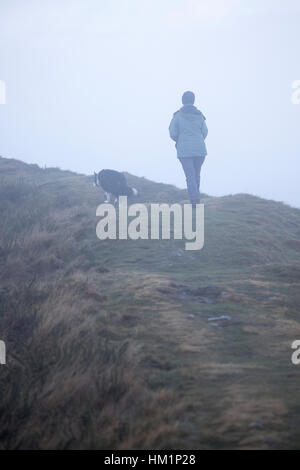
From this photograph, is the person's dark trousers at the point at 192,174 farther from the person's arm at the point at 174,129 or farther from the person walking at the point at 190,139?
the person's arm at the point at 174,129

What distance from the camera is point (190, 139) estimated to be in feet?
38.1

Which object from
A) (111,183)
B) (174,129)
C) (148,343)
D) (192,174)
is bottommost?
(148,343)

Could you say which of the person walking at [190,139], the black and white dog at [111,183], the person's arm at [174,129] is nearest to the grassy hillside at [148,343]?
the person walking at [190,139]

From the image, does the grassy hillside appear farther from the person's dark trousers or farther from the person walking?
the person walking

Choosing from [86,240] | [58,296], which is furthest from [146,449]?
[86,240]

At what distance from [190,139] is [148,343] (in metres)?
8.08

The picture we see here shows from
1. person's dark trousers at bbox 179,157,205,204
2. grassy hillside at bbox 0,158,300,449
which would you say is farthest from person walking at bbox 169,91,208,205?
grassy hillside at bbox 0,158,300,449

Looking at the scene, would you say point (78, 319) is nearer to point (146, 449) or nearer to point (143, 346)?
point (143, 346)

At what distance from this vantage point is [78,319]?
16.1ft

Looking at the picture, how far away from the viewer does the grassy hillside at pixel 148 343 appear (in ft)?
10.1

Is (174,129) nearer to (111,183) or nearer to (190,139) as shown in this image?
(190,139)

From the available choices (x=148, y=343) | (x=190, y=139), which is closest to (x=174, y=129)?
(x=190, y=139)

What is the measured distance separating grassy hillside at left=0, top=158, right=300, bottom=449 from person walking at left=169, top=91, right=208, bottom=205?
254 cm

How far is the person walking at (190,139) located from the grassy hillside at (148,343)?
2.54 metres
